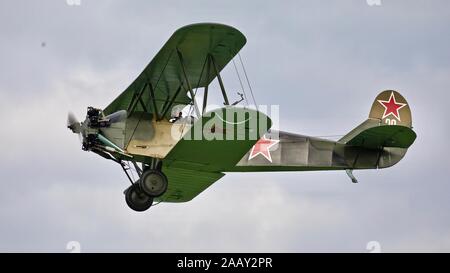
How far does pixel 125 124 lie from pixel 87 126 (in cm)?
66

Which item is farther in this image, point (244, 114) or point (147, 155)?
point (147, 155)

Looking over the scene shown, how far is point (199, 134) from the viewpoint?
1517cm

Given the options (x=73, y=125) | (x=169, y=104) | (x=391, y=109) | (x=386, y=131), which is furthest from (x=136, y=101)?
(x=391, y=109)

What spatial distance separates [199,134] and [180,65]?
1623 millimetres

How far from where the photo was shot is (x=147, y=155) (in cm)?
1644

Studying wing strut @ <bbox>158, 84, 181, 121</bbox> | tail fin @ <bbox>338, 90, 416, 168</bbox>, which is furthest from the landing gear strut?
tail fin @ <bbox>338, 90, 416, 168</bbox>

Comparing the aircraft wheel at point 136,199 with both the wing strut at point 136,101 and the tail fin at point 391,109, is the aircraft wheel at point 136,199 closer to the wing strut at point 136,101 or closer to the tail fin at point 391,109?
the wing strut at point 136,101

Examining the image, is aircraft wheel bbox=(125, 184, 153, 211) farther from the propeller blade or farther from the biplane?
the propeller blade

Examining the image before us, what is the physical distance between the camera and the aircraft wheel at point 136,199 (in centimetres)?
1719

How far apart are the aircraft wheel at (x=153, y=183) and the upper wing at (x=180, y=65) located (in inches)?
48.5

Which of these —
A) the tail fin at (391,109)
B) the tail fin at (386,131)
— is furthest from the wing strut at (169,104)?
the tail fin at (391,109)

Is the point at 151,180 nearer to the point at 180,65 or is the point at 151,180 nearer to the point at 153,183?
the point at 153,183
